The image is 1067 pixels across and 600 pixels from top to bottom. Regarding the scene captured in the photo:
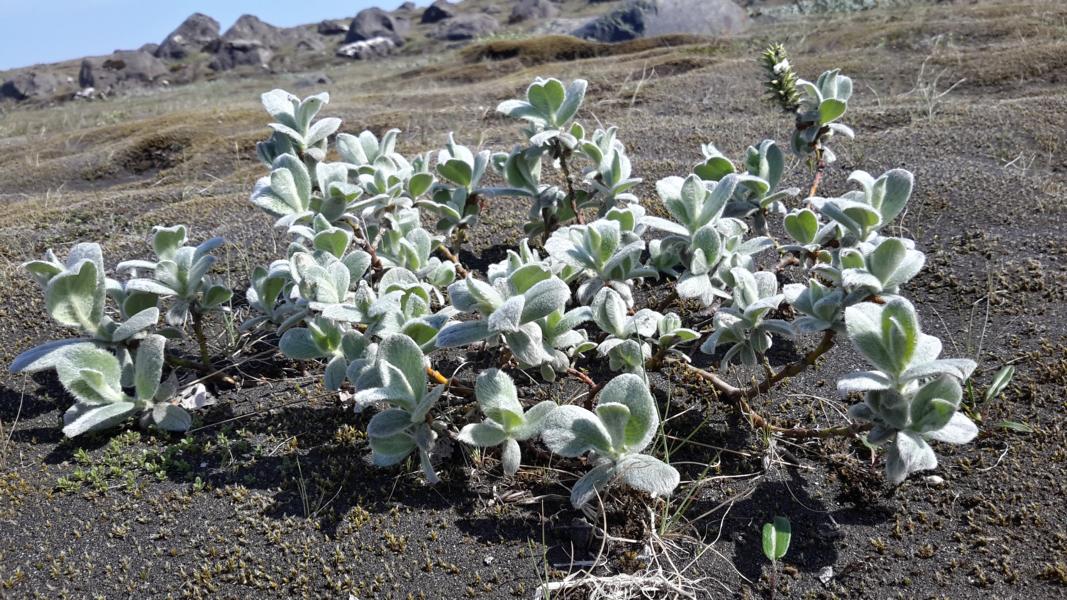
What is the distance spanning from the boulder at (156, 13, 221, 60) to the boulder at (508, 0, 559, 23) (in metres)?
18.8

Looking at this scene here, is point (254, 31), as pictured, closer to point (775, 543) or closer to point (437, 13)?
point (437, 13)

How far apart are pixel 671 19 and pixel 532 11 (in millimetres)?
21306

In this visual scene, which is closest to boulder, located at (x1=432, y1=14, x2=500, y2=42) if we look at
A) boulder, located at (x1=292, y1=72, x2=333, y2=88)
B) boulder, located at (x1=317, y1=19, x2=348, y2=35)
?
boulder, located at (x1=317, y1=19, x2=348, y2=35)

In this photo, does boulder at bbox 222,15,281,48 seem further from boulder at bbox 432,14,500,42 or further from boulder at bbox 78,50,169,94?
boulder at bbox 432,14,500,42

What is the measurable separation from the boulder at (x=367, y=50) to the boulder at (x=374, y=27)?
179 centimetres

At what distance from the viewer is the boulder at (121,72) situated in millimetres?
34188

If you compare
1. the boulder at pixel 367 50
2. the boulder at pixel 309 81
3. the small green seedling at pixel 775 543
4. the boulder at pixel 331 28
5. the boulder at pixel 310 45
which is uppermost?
the boulder at pixel 331 28

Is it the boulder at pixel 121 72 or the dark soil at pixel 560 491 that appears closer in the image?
the dark soil at pixel 560 491

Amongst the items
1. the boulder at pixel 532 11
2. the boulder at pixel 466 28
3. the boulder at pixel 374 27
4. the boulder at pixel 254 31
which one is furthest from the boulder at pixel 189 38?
the boulder at pixel 532 11

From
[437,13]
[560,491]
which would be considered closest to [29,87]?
[437,13]

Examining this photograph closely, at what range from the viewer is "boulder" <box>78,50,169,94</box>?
3419cm

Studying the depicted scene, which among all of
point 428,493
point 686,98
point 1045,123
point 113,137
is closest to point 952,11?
point 686,98

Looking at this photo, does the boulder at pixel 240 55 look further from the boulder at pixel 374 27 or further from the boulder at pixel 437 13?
the boulder at pixel 437 13

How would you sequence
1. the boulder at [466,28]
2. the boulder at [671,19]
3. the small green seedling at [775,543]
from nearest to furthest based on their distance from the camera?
the small green seedling at [775,543] < the boulder at [671,19] < the boulder at [466,28]
